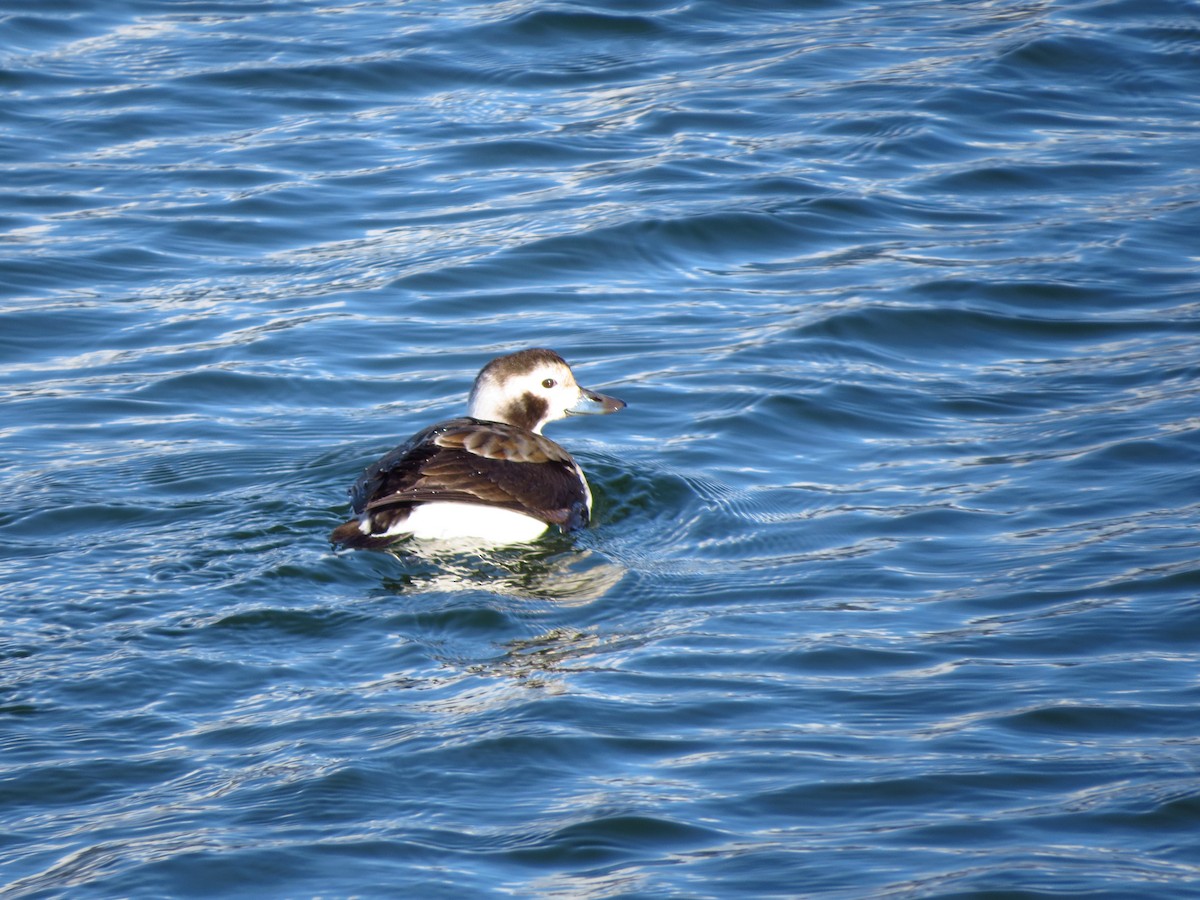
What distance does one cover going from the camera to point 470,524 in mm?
6832

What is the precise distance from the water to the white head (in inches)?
16.1

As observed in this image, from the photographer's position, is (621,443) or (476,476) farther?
(621,443)

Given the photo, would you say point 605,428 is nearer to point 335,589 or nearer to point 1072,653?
point 335,589

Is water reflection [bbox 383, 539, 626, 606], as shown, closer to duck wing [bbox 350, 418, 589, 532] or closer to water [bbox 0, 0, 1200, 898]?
water [bbox 0, 0, 1200, 898]

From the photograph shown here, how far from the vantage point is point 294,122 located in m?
12.6

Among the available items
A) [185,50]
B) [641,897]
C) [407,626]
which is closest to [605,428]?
[407,626]

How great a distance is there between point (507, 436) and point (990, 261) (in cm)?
415

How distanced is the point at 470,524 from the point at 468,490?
0.46 feet

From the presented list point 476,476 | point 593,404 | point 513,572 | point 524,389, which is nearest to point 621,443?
point 593,404

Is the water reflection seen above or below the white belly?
below

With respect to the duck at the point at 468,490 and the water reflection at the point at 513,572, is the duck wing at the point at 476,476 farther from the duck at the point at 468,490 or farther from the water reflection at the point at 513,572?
the water reflection at the point at 513,572

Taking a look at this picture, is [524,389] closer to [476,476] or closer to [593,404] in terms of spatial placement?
[593,404]

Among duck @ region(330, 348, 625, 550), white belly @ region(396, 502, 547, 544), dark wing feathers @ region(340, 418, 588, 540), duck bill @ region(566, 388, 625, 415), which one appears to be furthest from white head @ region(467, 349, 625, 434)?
white belly @ region(396, 502, 547, 544)

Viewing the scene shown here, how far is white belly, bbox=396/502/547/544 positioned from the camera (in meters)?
6.70
